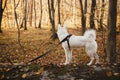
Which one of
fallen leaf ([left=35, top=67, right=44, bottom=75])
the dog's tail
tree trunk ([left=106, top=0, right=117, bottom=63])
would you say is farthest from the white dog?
fallen leaf ([left=35, top=67, right=44, bottom=75])

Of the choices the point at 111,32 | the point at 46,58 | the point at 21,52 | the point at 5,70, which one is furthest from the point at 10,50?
the point at 5,70

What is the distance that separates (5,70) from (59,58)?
11.2m

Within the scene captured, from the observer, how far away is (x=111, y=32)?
356 inches

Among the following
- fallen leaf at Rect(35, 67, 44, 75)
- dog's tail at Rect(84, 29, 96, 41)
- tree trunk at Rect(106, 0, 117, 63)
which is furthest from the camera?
tree trunk at Rect(106, 0, 117, 63)

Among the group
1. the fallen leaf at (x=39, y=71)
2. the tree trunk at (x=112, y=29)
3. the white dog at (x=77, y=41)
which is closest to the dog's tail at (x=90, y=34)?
the white dog at (x=77, y=41)

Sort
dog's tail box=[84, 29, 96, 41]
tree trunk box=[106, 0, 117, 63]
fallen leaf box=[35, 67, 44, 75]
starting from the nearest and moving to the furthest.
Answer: fallen leaf box=[35, 67, 44, 75] → dog's tail box=[84, 29, 96, 41] → tree trunk box=[106, 0, 117, 63]

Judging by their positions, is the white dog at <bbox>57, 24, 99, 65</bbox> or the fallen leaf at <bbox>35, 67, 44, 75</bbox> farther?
the white dog at <bbox>57, 24, 99, 65</bbox>

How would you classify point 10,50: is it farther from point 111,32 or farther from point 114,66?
point 114,66

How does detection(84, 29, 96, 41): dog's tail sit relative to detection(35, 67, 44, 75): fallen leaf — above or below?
above

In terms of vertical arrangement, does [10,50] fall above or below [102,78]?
below

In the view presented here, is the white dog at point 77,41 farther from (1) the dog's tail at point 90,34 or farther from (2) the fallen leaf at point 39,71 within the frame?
(2) the fallen leaf at point 39,71

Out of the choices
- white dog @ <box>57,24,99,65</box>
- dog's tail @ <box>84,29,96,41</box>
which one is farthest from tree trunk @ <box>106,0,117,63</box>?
dog's tail @ <box>84,29,96,41</box>

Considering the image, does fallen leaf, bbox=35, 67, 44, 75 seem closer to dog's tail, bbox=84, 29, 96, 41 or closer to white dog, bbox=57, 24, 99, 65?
white dog, bbox=57, 24, 99, 65

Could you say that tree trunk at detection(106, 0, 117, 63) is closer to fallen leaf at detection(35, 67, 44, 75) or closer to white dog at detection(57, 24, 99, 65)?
white dog at detection(57, 24, 99, 65)
